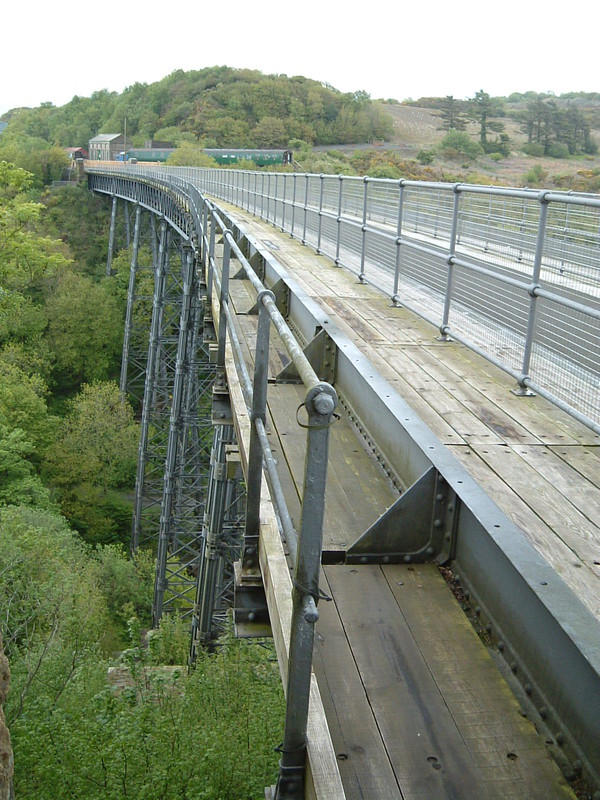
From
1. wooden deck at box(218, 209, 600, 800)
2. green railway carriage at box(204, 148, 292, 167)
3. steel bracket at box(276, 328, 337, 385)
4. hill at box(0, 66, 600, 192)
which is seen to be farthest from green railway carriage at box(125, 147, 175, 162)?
wooden deck at box(218, 209, 600, 800)

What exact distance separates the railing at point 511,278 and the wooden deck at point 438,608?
23 cm

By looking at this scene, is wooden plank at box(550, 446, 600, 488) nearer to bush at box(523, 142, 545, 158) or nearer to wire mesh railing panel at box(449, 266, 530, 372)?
wire mesh railing panel at box(449, 266, 530, 372)

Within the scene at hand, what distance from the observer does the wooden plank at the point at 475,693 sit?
2.04m

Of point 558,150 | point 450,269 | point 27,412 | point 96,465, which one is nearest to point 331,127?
point 558,150

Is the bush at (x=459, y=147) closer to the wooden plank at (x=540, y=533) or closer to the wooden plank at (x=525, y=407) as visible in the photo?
the wooden plank at (x=525, y=407)

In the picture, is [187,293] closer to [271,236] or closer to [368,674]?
[271,236]

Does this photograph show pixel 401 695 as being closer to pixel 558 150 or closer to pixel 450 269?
pixel 450 269

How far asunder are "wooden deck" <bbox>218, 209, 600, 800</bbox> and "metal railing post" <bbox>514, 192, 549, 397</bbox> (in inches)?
3.8

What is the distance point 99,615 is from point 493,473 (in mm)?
14070

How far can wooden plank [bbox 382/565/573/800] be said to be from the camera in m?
2.04

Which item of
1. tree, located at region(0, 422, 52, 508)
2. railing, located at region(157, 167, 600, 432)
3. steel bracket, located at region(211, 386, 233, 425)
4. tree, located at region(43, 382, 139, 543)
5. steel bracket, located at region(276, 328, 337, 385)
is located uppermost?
railing, located at region(157, 167, 600, 432)

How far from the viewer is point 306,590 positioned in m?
1.87

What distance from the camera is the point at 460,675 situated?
94.6 inches

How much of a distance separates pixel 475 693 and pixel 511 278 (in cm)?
286
